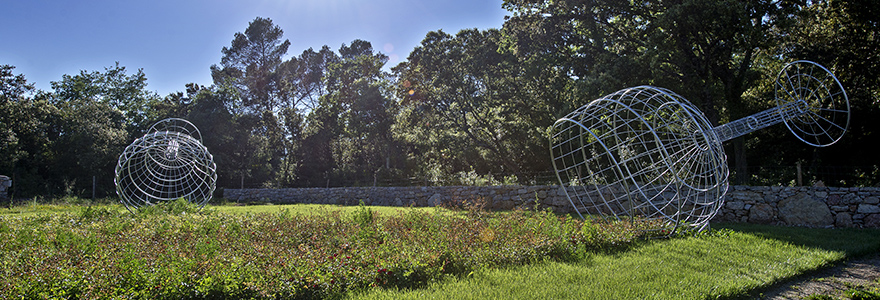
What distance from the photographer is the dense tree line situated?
532 inches

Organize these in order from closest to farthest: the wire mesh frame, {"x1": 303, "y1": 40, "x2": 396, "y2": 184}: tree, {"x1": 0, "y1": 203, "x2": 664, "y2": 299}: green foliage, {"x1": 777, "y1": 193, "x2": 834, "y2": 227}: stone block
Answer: {"x1": 0, "y1": 203, "x2": 664, "y2": 299}: green foliage → the wire mesh frame → {"x1": 777, "y1": 193, "x2": 834, "y2": 227}: stone block → {"x1": 303, "y1": 40, "x2": 396, "y2": 184}: tree

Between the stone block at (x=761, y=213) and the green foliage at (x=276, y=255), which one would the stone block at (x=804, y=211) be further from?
the green foliage at (x=276, y=255)

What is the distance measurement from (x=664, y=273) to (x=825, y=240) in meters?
4.55

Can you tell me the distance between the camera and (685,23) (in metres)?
12.6

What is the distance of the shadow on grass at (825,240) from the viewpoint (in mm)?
5250

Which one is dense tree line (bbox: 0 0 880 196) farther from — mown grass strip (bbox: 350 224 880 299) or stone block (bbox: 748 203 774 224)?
mown grass strip (bbox: 350 224 880 299)

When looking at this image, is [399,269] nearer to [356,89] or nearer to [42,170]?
[356,89]

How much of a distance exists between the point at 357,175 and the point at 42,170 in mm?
18343

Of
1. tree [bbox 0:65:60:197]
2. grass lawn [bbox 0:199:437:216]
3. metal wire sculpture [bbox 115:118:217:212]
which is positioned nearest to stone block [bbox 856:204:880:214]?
grass lawn [bbox 0:199:437:216]

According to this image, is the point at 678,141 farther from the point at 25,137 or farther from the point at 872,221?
the point at 25,137

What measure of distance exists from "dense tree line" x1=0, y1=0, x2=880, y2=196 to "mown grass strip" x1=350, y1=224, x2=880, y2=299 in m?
7.02

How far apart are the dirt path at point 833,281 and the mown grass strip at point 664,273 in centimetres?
11

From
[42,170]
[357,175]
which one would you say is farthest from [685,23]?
[42,170]

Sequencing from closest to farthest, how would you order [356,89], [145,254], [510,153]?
[145,254] → [510,153] → [356,89]
